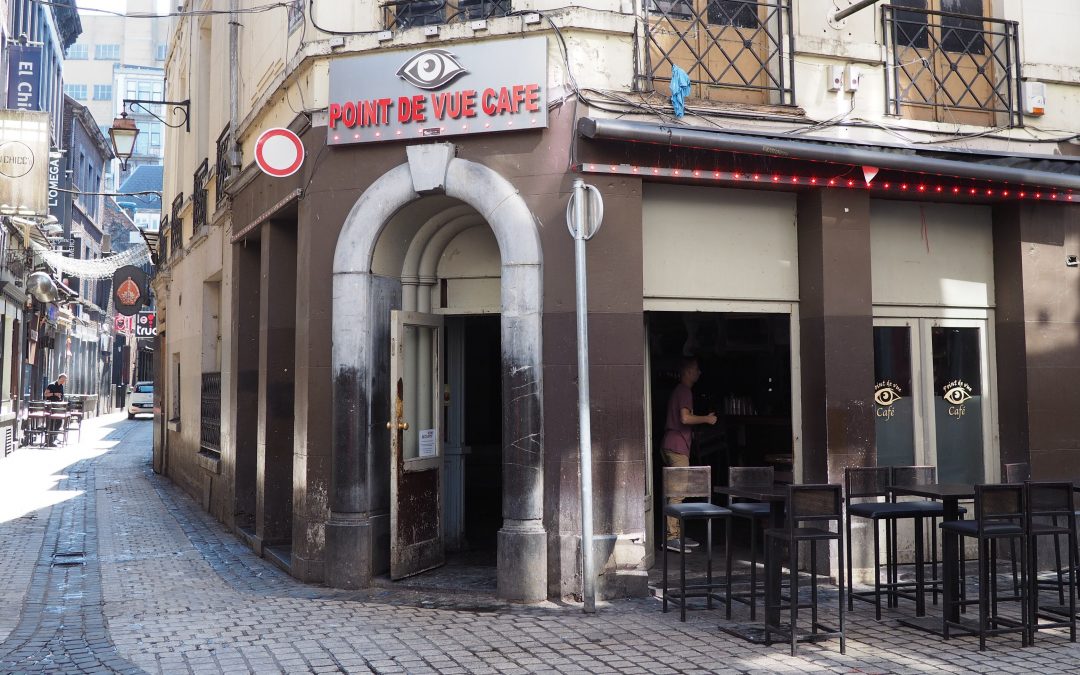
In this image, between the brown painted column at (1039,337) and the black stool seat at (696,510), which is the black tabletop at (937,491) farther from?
the brown painted column at (1039,337)

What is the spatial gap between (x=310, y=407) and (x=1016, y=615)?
6.08 m

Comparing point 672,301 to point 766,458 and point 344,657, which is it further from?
point 344,657

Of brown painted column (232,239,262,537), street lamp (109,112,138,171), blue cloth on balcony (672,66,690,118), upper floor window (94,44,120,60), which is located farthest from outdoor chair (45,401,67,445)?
upper floor window (94,44,120,60)

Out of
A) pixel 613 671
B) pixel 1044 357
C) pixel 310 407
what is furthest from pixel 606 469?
pixel 1044 357

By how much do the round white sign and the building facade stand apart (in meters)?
0.03

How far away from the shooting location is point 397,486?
8.37 meters

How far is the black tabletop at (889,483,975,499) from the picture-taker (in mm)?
6472

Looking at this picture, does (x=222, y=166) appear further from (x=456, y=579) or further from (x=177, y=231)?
(x=456, y=579)

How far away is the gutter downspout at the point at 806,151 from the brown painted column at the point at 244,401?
569cm

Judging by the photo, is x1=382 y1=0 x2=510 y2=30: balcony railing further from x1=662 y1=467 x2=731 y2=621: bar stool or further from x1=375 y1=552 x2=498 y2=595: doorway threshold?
x1=375 y1=552 x2=498 y2=595: doorway threshold

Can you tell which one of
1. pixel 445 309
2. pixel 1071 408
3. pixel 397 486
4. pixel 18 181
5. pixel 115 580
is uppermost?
pixel 18 181

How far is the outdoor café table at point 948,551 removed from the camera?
6.46m

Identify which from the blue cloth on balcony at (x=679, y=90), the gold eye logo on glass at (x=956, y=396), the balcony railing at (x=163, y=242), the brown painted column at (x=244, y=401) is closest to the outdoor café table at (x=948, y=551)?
the gold eye logo on glass at (x=956, y=396)

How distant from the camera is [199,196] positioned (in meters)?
14.9
